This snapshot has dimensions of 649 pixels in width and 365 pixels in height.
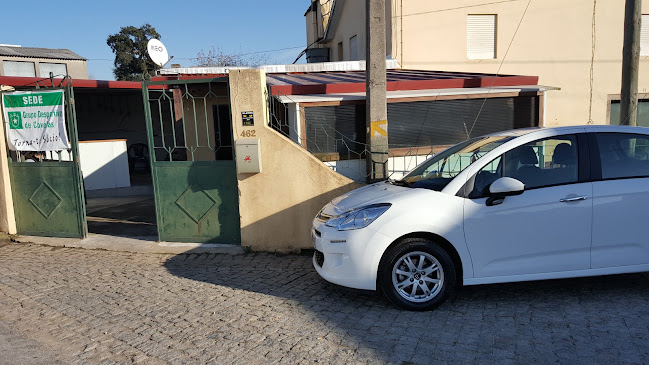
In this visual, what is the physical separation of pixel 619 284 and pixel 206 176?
5.31m

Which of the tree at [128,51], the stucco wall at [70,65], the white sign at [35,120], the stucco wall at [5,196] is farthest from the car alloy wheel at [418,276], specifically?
the tree at [128,51]

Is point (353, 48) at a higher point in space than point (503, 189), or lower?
higher

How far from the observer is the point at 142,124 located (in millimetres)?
18641

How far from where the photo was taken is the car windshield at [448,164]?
4722mm

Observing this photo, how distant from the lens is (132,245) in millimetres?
7152

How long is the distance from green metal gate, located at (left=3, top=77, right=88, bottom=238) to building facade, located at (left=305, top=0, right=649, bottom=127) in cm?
788

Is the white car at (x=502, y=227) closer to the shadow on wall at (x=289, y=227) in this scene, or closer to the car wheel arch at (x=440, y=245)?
the car wheel arch at (x=440, y=245)

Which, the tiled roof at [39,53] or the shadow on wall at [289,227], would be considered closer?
the shadow on wall at [289,227]

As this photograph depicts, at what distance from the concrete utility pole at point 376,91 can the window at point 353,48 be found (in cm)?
869

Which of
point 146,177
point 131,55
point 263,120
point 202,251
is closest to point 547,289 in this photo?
point 263,120

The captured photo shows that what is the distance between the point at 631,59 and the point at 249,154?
567 cm

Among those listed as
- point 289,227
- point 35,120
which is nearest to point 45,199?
point 35,120

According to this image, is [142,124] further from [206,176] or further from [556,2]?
[556,2]

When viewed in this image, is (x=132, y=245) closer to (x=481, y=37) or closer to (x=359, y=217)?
(x=359, y=217)
